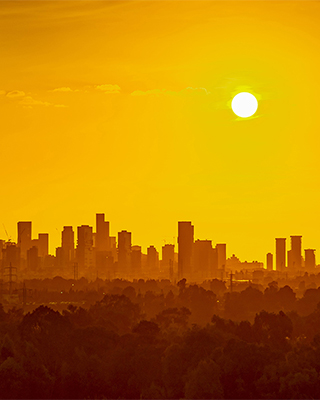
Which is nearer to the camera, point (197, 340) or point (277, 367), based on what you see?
point (277, 367)

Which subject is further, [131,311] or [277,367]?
[131,311]

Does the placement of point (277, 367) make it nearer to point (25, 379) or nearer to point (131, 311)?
point (25, 379)

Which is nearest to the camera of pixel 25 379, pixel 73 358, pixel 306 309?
pixel 25 379

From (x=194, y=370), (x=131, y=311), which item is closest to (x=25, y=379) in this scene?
(x=194, y=370)

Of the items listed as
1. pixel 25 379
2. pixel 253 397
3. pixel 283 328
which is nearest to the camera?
pixel 253 397

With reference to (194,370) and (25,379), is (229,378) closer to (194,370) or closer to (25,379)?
(194,370)

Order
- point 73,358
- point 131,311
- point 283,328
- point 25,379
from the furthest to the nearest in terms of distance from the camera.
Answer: point 131,311
point 283,328
point 73,358
point 25,379

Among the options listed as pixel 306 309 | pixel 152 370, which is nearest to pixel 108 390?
pixel 152 370

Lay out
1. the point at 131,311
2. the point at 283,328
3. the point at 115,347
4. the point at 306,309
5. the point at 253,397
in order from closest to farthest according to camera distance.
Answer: the point at 253,397
the point at 115,347
the point at 283,328
the point at 131,311
the point at 306,309

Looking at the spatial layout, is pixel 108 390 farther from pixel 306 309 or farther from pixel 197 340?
pixel 306 309
